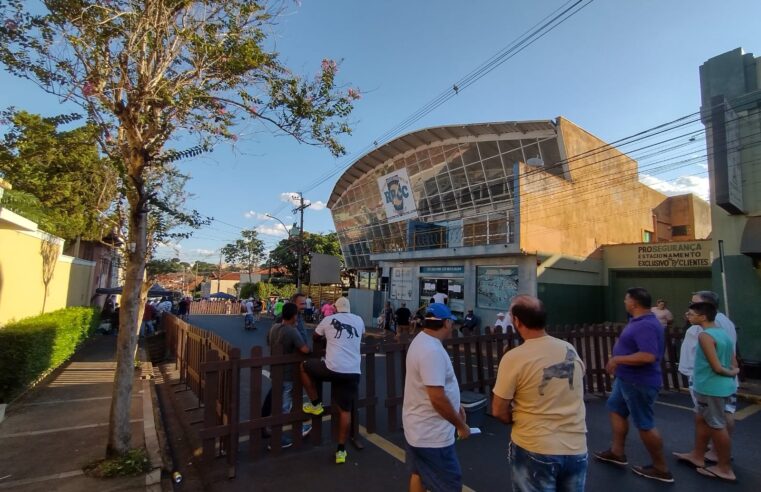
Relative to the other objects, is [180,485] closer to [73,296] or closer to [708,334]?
[708,334]

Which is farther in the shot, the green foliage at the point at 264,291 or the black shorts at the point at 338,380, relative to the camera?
the green foliage at the point at 264,291

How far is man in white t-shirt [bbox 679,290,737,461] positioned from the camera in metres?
4.03

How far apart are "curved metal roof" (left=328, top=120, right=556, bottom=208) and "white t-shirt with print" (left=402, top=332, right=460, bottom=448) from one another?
66.5 ft

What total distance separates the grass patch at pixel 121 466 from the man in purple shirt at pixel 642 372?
481 cm

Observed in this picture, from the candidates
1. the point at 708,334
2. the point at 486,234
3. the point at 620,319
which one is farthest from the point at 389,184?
the point at 708,334

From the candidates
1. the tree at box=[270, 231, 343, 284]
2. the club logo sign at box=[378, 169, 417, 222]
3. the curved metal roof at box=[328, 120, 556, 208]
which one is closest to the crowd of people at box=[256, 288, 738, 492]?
the curved metal roof at box=[328, 120, 556, 208]

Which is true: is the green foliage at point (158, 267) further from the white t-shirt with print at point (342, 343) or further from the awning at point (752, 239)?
the awning at point (752, 239)

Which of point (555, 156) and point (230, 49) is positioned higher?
point (555, 156)

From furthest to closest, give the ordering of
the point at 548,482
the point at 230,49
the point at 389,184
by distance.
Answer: the point at 389,184 < the point at 230,49 < the point at 548,482

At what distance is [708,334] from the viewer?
12.9 feet

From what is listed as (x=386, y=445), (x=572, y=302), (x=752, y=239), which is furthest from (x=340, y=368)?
(x=572, y=302)

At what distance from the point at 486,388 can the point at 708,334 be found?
3140mm

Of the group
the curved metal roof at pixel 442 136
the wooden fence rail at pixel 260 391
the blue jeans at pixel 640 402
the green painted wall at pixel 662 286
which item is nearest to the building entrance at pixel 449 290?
the green painted wall at pixel 662 286

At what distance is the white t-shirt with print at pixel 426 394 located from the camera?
264 cm
